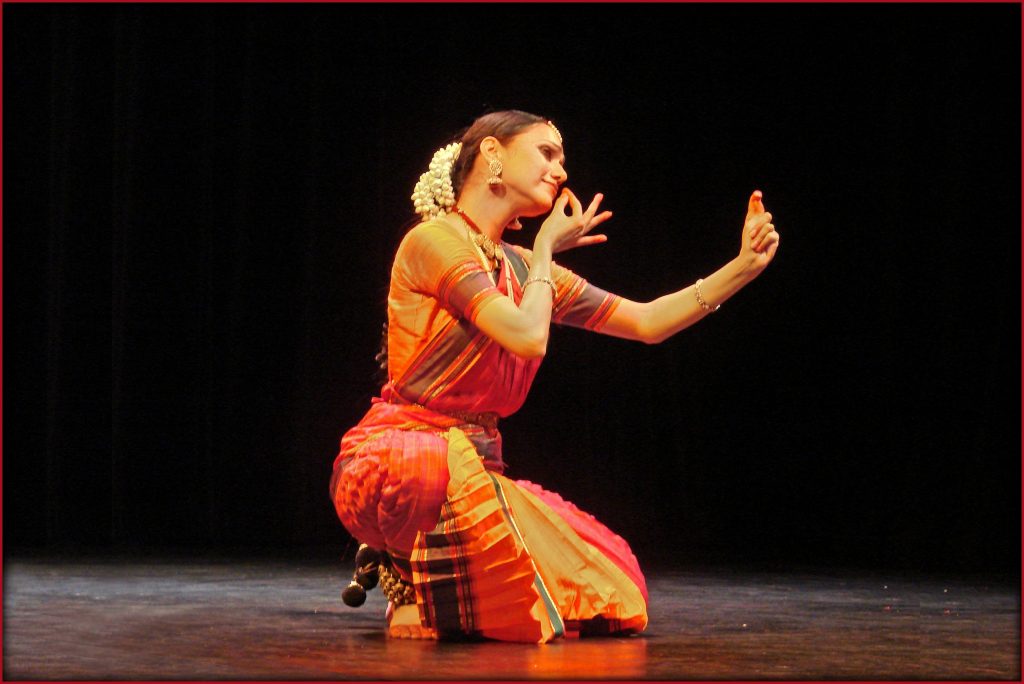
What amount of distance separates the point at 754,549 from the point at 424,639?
2.41 metres

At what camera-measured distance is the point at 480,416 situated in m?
2.82

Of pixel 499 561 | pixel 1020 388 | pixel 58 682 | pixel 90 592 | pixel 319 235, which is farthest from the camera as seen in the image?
pixel 319 235

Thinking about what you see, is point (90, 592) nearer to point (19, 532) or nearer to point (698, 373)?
point (19, 532)

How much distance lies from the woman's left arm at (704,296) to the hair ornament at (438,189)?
437 millimetres

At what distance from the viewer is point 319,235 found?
16.3 ft

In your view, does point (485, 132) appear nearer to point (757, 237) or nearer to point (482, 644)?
point (757, 237)

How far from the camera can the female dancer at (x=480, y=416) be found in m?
2.62

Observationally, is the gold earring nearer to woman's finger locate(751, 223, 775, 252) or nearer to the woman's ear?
the woman's ear

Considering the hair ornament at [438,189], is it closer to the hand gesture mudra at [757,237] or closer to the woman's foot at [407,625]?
the hand gesture mudra at [757,237]

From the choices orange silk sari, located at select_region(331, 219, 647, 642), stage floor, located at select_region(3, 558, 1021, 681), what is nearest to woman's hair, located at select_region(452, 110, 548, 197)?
orange silk sari, located at select_region(331, 219, 647, 642)

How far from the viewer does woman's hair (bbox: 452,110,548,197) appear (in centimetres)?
289

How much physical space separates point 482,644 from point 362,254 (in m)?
2.56

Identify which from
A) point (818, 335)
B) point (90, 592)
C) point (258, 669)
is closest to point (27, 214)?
point (90, 592)

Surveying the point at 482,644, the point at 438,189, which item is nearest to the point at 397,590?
the point at 482,644
